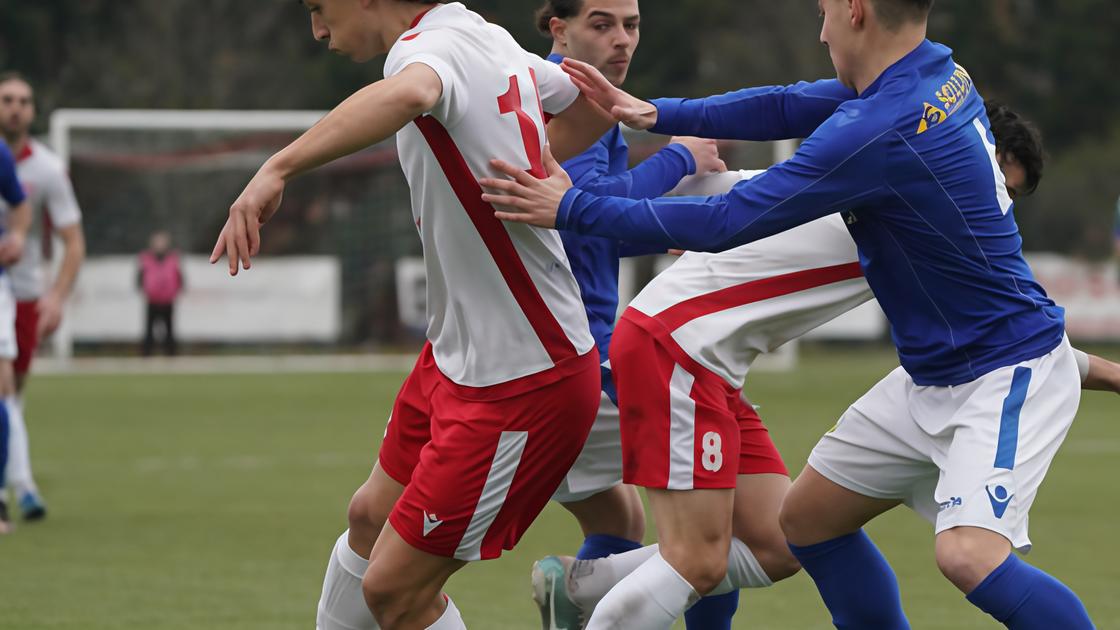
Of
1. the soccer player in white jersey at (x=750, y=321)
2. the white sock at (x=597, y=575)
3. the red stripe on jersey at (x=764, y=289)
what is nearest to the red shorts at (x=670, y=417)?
the soccer player in white jersey at (x=750, y=321)

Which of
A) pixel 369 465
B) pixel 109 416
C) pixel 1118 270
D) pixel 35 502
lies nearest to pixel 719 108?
pixel 35 502

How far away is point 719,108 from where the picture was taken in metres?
4.35

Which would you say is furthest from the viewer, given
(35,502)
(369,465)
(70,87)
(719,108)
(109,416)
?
(70,87)

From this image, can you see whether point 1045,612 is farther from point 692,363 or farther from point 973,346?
point 692,363

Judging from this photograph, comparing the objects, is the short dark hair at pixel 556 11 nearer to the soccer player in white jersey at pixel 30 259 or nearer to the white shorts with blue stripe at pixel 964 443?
the white shorts with blue stripe at pixel 964 443

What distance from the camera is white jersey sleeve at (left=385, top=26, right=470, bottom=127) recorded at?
3457mm

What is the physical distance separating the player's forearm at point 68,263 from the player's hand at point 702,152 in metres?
5.05

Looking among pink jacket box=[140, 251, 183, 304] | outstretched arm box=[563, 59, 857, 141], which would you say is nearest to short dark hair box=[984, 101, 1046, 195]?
outstretched arm box=[563, 59, 857, 141]

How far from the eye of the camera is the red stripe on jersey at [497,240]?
3648 mm

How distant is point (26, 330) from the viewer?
9.55m

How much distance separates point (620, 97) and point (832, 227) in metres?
0.77

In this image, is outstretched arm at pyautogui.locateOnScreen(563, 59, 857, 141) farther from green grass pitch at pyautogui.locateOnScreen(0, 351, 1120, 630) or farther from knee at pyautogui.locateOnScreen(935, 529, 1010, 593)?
green grass pitch at pyautogui.locateOnScreen(0, 351, 1120, 630)

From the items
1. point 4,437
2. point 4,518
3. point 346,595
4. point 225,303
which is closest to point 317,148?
point 346,595

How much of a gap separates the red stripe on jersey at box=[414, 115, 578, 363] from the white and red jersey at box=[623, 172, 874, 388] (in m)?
0.51
